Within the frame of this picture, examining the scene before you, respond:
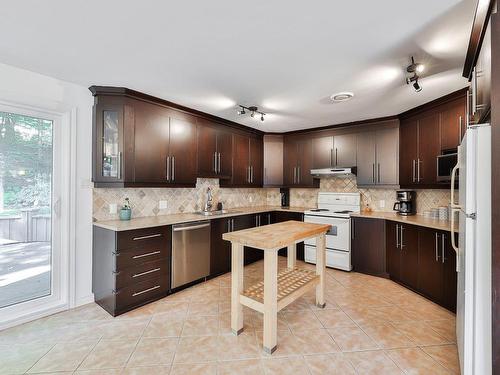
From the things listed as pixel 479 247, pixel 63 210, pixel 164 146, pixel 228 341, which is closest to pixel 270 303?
pixel 228 341

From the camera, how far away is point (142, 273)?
8.77 ft

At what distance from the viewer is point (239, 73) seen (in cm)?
236

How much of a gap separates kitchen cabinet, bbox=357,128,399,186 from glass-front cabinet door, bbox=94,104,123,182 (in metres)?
3.41

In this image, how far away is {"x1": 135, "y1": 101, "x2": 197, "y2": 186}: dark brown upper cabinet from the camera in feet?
9.54

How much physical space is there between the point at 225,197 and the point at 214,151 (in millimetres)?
968

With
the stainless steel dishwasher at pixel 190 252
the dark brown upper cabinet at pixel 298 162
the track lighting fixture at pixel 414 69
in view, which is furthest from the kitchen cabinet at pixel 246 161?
the track lighting fixture at pixel 414 69

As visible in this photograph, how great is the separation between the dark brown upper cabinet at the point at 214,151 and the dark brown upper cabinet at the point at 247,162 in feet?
0.42

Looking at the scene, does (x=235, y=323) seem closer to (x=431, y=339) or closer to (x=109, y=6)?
(x=431, y=339)

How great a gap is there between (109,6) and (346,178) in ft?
13.2

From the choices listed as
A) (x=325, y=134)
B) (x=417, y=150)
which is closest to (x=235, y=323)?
(x=417, y=150)

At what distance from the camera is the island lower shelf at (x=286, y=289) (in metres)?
2.11

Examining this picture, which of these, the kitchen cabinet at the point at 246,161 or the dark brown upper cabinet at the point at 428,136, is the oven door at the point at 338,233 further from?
the kitchen cabinet at the point at 246,161

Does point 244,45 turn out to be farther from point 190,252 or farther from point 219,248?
point 219,248

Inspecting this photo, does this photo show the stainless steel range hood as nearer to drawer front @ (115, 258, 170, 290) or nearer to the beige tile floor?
the beige tile floor
